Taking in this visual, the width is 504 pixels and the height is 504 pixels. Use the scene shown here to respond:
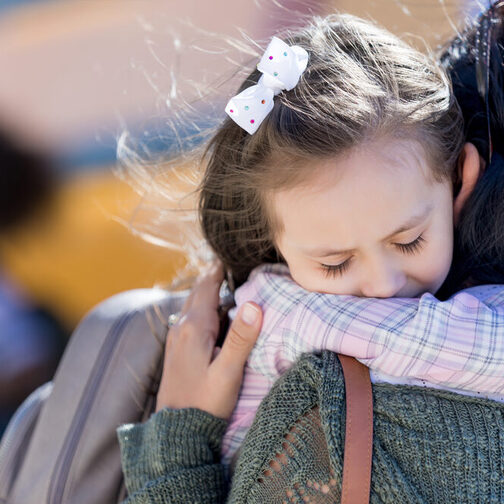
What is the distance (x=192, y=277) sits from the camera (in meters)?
1.99

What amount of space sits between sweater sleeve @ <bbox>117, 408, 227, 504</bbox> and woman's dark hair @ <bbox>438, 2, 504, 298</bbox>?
0.61 metres

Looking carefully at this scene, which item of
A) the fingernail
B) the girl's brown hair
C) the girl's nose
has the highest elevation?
the girl's brown hair

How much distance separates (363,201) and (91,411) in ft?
2.87

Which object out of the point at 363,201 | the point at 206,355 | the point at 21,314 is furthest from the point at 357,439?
the point at 21,314

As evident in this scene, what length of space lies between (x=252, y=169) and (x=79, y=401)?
2.45 ft

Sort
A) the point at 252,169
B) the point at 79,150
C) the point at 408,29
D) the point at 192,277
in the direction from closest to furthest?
the point at 252,169 < the point at 408,29 < the point at 192,277 < the point at 79,150

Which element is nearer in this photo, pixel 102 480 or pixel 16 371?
pixel 102 480

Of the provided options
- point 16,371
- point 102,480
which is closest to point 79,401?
point 102,480

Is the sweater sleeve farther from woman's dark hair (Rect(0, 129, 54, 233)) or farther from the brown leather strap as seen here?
woman's dark hair (Rect(0, 129, 54, 233))

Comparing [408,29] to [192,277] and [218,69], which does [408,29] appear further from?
[192,277]

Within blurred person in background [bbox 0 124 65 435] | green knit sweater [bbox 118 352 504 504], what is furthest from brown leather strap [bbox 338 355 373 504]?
blurred person in background [bbox 0 124 65 435]

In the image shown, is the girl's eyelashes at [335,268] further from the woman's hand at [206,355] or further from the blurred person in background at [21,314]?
the blurred person in background at [21,314]

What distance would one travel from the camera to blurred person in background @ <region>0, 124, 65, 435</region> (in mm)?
3709

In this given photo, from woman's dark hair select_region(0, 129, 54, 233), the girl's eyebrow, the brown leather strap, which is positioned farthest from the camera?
woman's dark hair select_region(0, 129, 54, 233)
